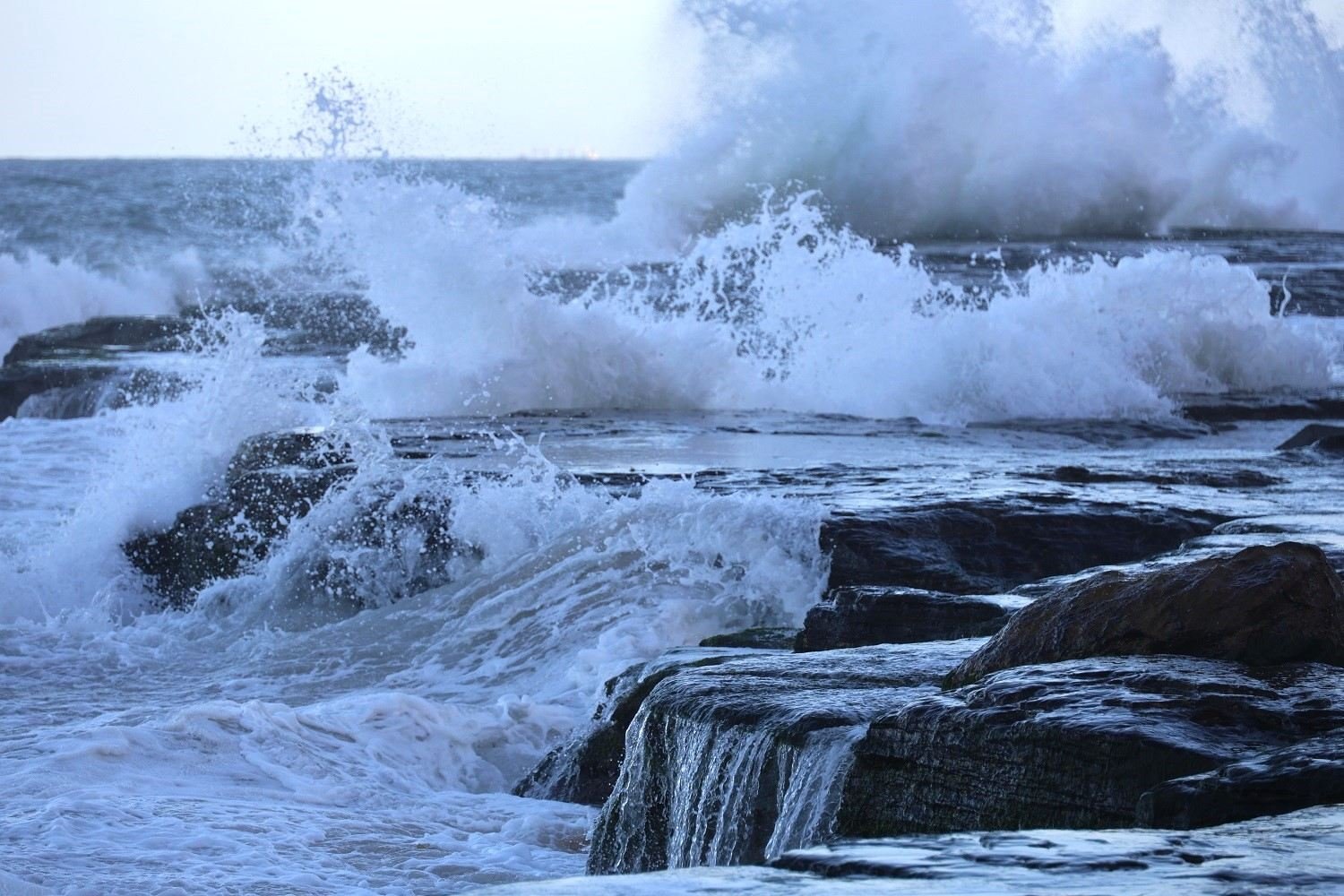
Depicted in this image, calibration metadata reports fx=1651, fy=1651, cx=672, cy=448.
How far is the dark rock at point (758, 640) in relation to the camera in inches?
221

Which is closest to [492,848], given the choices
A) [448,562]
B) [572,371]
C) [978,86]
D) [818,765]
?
[818,765]

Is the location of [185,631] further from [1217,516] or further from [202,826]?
[1217,516]

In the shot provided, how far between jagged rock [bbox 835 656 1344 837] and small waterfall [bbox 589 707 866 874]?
0.14 meters

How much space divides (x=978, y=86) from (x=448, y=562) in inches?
985

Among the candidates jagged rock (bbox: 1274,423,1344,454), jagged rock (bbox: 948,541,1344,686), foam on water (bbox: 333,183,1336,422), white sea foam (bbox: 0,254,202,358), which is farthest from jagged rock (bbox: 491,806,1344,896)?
white sea foam (bbox: 0,254,202,358)

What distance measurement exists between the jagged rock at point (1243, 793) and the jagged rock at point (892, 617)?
2.13 meters

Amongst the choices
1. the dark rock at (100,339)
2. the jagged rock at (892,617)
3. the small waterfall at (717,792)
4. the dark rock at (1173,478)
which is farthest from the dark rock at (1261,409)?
the dark rock at (100,339)

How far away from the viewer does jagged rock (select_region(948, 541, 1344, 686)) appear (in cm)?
347

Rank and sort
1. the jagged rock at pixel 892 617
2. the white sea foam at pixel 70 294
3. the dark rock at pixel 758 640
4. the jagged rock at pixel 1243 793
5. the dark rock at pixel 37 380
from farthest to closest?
1. the white sea foam at pixel 70 294
2. the dark rock at pixel 37 380
3. the dark rock at pixel 758 640
4. the jagged rock at pixel 892 617
5. the jagged rock at pixel 1243 793

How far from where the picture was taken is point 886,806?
331cm

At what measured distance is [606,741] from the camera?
5.29m

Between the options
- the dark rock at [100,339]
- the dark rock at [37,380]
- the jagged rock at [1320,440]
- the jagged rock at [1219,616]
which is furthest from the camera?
the dark rock at [100,339]

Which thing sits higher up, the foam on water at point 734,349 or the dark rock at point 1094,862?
the foam on water at point 734,349

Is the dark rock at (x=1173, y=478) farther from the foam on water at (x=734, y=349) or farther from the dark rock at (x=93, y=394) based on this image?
the dark rock at (x=93, y=394)
